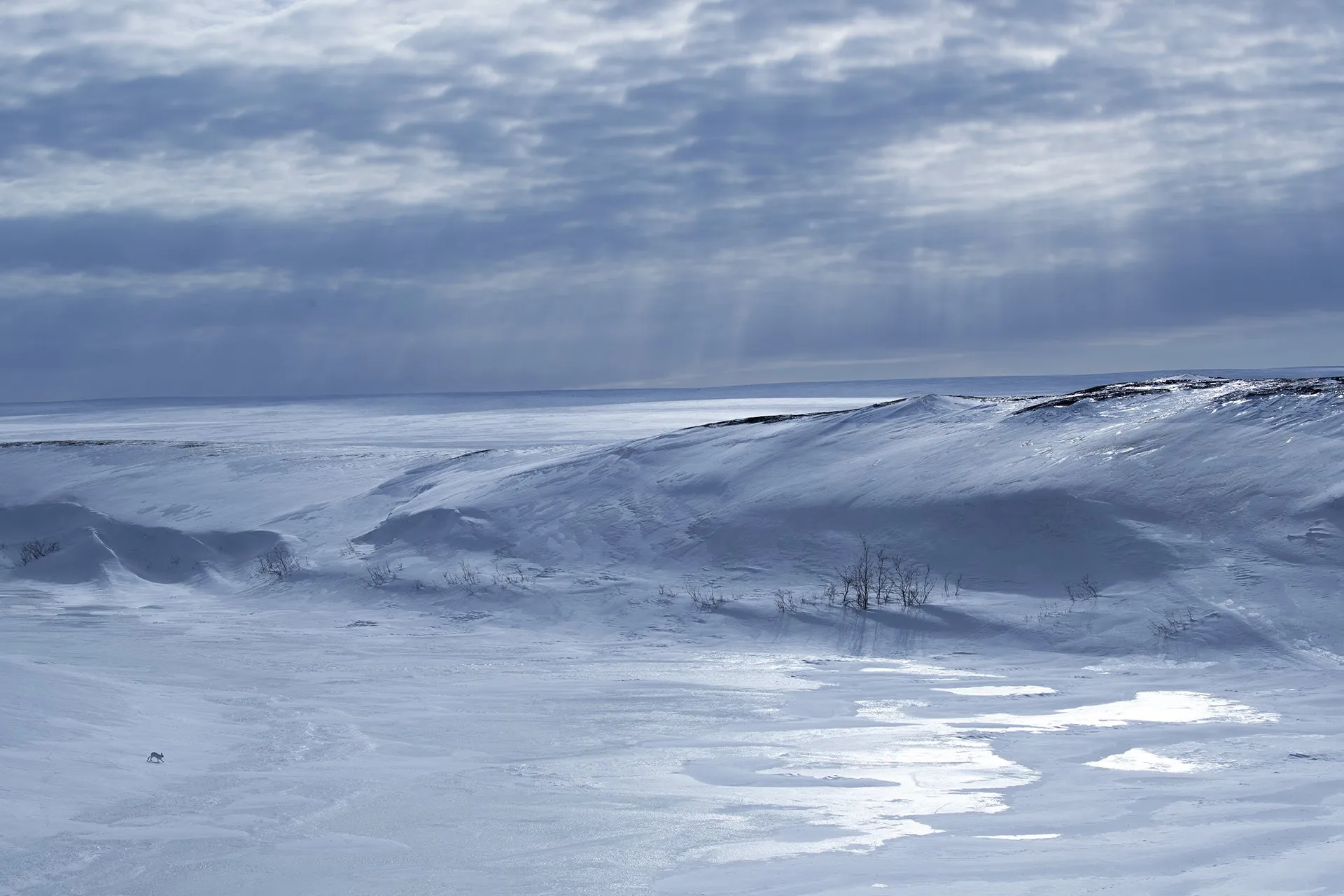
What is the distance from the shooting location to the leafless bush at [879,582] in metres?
11.3

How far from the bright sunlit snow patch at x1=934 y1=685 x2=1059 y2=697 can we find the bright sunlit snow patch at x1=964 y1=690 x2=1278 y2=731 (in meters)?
0.54

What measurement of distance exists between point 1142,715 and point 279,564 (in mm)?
12065

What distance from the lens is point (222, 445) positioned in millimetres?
26203

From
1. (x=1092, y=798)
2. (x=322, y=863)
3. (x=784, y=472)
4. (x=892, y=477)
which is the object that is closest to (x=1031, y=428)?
(x=892, y=477)

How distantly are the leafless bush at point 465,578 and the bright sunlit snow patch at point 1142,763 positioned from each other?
861cm

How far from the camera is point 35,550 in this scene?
18.2 m

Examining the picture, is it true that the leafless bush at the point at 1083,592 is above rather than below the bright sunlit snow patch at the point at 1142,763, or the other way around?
above

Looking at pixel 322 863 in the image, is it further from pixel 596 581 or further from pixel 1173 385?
pixel 1173 385

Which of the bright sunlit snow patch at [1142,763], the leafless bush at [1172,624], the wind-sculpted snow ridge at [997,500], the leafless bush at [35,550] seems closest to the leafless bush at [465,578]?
the wind-sculpted snow ridge at [997,500]

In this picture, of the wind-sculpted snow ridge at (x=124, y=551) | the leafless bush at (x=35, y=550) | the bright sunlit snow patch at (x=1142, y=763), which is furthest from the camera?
the leafless bush at (x=35, y=550)

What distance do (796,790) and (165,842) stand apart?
8.89 ft

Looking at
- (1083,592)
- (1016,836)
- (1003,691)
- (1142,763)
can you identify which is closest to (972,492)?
(1083,592)

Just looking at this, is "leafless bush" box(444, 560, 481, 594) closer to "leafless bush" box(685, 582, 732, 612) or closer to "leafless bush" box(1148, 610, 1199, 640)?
"leafless bush" box(685, 582, 732, 612)

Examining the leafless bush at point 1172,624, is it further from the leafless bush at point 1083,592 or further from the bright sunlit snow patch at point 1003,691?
the bright sunlit snow patch at point 1003,691
